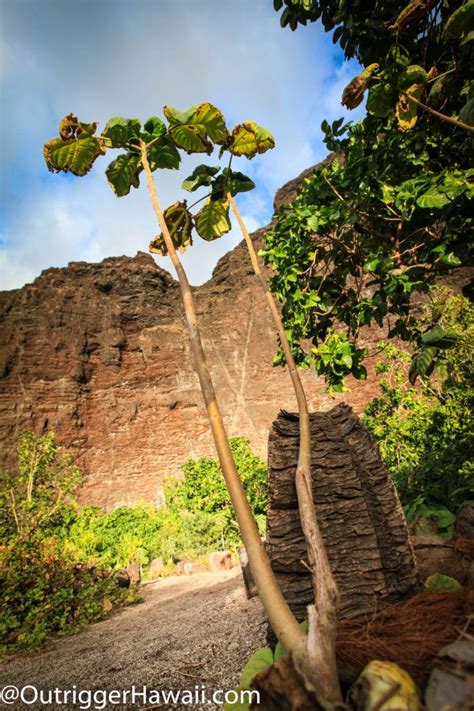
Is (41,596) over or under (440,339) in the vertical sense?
under

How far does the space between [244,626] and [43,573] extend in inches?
146

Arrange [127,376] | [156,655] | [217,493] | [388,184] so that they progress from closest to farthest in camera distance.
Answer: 1. [156,655]
2. [388,184]
3. [217,493]
4. [127,376]

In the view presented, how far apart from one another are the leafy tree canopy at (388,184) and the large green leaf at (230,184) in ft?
3.08

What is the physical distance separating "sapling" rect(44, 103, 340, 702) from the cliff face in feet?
56.8

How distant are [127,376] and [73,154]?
2020 cm

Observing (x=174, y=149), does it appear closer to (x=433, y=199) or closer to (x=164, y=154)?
(x=164, y=154)

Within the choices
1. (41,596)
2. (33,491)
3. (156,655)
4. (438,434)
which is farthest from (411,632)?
(33,491)

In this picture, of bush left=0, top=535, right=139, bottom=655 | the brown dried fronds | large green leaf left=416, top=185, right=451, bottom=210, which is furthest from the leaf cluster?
bush left=0, top=535, right=139, bottom=655

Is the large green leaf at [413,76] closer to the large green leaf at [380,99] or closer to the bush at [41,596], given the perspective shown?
the large green leaf at [380,99]

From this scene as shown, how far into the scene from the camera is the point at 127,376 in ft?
71.5

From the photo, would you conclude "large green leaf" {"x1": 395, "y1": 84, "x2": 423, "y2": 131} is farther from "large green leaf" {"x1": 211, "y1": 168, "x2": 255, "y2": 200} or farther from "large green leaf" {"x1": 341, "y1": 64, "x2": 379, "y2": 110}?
"large green leaf" {"x1": 211, "y1": 168, "x2": 255, "y2": 200}

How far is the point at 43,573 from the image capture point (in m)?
5.52

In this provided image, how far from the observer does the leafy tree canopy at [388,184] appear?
254 cm

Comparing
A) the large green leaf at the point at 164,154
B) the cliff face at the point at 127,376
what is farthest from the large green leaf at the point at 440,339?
the cliff face at the point at 127,376
